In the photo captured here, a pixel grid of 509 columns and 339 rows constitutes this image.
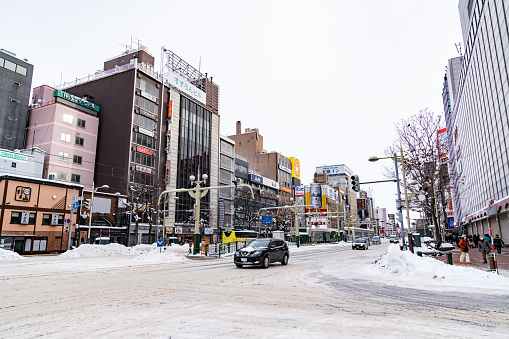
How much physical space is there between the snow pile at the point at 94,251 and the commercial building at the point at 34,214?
4.75 metres

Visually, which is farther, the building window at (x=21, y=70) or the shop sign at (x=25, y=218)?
the building window at (x=21, y=70)

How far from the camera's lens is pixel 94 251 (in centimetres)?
3275

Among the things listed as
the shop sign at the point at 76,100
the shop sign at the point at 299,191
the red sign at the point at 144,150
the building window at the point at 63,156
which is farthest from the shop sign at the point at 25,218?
the shop sign at the point at 299,191

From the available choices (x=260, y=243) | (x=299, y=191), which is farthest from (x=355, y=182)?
(x=299, y=191)

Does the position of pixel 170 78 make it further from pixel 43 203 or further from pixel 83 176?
pixel 43 203

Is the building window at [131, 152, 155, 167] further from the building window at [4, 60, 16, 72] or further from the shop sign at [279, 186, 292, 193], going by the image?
the shop sign at [279, 186, 292, 193]

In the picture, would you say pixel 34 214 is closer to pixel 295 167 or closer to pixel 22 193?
pixel 22 193

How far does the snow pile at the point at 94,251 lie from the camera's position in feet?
101

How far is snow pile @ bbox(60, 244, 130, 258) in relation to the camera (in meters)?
30.7

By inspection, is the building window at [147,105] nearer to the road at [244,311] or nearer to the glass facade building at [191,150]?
the glass facade building at [191,150]

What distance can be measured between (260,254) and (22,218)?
31.0 metres

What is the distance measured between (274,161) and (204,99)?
3861 centimetres

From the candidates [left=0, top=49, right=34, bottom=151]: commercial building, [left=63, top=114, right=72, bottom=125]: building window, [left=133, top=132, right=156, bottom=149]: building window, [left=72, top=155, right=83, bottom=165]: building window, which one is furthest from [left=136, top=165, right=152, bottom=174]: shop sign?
[left=0, top=49, right=34, bottom=151]: commercial building

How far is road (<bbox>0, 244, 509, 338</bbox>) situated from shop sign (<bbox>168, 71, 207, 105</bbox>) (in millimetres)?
56937
